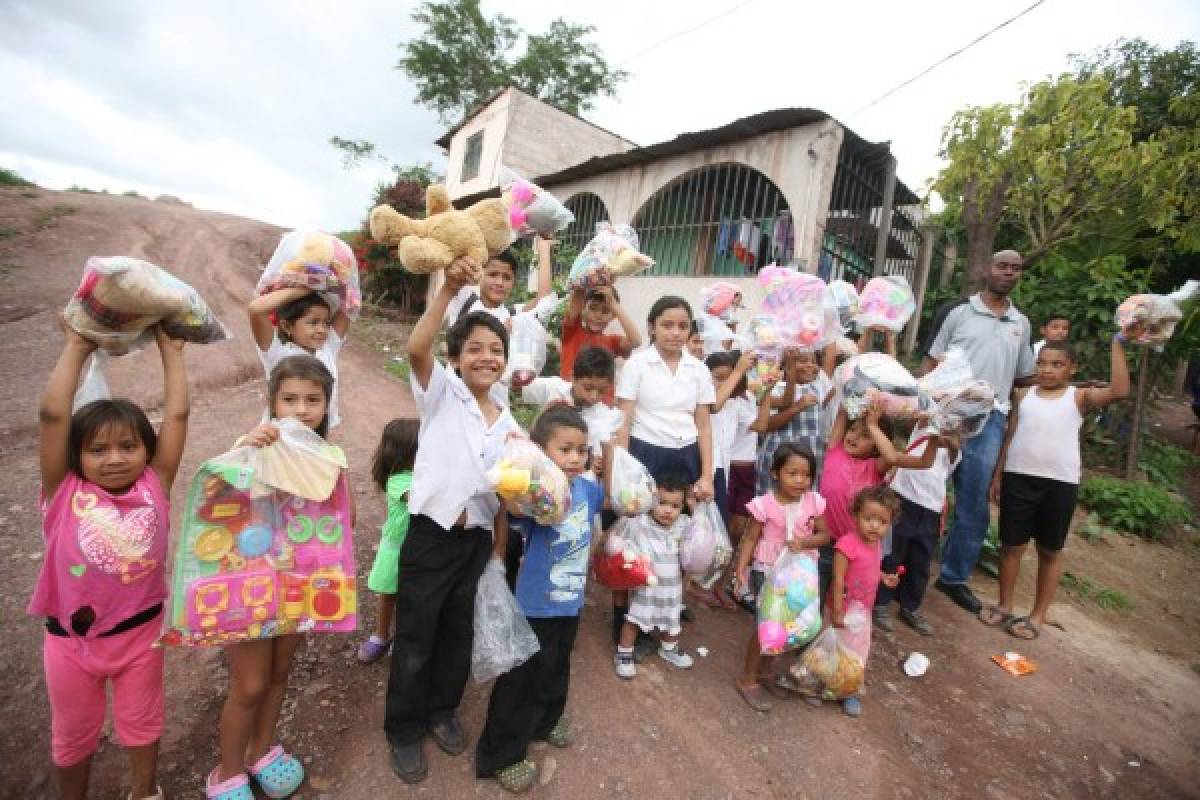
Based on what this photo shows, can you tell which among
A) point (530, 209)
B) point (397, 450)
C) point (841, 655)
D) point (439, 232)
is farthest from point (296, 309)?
point (841, 655)

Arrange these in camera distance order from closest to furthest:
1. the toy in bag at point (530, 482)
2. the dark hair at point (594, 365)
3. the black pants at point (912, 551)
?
the toy in bag at point (530, 482)
the dark hair at point (594, 365)
the black pants at point (912, 551)

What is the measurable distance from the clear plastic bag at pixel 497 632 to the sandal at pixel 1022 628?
3641 mm

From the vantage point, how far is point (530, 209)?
2768 millimetres

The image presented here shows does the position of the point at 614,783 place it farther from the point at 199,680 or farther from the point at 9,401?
the point at 9,401

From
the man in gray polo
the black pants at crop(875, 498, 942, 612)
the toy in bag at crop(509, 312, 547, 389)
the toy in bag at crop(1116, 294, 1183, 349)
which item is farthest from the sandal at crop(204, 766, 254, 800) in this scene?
the toy in bag at crop(1116, 294, 1183, 349)

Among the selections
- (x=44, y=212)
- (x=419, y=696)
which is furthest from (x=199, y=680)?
(x=44, y=212)

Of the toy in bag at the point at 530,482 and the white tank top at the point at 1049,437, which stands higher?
the white tank top at the point at 1049,437

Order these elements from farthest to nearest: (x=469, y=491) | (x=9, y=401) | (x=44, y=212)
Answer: (x=44, y=212) → (x=9, y=401) → (x=469, y=491)

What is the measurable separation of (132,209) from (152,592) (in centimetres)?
1960

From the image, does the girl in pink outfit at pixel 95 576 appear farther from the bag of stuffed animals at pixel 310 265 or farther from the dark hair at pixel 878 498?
the dark hair at pixel 878 498

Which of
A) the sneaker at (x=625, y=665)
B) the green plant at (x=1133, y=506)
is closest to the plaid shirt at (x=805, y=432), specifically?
the sneaker at (x=625, y=665)

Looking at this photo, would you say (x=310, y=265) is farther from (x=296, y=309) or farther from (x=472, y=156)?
(x=472, y=156)

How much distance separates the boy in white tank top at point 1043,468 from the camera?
3744 millimetres

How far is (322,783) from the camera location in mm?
2100
